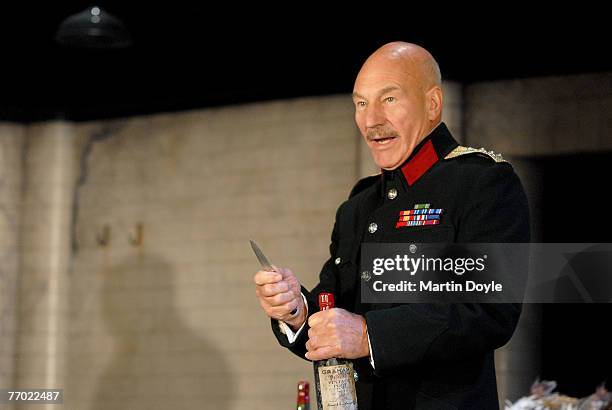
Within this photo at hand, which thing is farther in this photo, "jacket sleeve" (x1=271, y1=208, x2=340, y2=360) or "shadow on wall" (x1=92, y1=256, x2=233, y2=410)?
"shadow on wall" (x1=92, y1=256, x2=233, y2=410)

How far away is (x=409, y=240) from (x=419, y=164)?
0.59ft

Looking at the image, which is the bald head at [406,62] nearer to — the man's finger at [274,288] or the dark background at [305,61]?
the man's finger at [274,288]

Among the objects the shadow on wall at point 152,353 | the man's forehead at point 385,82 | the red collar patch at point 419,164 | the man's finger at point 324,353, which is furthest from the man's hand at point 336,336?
the shadow on wall at point 152,353

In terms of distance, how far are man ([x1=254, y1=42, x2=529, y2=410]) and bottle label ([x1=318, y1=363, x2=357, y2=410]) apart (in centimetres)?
5

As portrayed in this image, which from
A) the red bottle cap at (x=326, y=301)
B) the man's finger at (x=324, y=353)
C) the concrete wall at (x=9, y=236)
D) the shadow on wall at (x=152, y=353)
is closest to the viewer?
the man's finger at (x=324, y=353)

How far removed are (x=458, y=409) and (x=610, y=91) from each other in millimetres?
4109

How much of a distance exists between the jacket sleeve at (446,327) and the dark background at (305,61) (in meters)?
3.84

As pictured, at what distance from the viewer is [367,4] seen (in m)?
6.22

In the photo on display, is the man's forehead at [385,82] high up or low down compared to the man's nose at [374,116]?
up

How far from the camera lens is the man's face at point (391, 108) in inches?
90.4

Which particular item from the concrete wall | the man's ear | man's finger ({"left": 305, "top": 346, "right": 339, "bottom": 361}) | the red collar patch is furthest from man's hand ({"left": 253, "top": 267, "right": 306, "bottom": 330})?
the concrete wall

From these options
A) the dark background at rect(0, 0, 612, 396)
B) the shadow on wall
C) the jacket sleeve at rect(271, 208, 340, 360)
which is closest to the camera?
the jacket sleeve at rect(271, 208, 340, 360)

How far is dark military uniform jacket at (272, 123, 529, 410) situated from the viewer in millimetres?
2059

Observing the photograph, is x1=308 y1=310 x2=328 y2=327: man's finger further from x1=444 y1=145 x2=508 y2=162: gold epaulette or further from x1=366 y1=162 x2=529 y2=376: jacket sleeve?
x1=444 y1=145 x2=508 y2=162: gold epaulette
